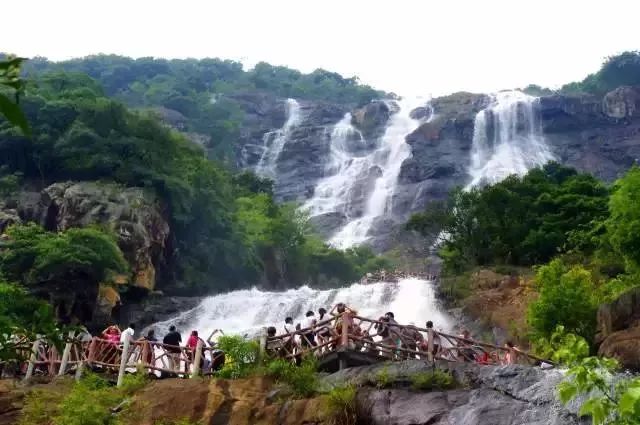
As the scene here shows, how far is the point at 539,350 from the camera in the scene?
661 inches

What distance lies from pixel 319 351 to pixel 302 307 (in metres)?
14.0

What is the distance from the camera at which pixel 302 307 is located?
26141mm

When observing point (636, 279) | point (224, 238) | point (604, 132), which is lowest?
point (636, 279)

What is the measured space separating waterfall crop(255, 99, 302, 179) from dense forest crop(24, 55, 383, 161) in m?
2.79

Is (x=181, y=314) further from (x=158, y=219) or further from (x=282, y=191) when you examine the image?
(x=282, y=191)

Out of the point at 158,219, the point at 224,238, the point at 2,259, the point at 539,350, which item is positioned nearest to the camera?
the point at 539,350

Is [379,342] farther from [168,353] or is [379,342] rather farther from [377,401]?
[168,353]

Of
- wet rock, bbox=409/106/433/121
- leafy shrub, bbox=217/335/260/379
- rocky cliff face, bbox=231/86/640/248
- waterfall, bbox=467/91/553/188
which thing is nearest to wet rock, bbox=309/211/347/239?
rocky cliff face, bbox=231/86/640/248

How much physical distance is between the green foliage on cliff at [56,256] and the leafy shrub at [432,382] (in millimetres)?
15480

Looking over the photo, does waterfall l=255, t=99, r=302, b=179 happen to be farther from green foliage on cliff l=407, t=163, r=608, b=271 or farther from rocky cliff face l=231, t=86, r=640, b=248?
green foliage on cliff l=407, t=163, r=608, b=271

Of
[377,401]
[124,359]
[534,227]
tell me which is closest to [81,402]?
[124,359]

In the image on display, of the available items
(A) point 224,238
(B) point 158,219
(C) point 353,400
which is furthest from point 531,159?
(C) point 353,400

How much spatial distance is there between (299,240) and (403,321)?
50.1 ft

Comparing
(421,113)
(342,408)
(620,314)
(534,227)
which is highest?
(421,113)
